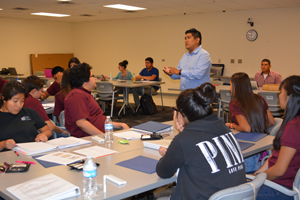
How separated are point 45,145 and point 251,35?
8488mm

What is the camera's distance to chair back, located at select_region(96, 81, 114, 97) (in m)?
7.22

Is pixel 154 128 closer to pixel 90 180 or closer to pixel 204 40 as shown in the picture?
pixel 90 180

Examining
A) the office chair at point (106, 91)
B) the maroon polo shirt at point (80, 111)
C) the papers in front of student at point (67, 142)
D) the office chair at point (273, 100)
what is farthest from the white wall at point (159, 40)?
the papers in front of student at point (67, 142)

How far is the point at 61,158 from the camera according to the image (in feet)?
6.86

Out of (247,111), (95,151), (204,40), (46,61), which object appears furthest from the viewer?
(46,61)

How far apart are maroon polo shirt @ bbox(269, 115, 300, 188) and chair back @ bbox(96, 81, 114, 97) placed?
5508mm

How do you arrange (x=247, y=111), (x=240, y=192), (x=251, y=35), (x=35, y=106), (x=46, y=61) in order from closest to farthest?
(x=240, y=192) < (x=247, y=111) < (x=35, y=106) < (x=251, y=35) < (x=46, y=61)

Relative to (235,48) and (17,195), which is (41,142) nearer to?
(17,195)

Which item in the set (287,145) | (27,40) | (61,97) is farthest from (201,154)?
(27,40)

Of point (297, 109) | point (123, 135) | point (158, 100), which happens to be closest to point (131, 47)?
point (158, 100)

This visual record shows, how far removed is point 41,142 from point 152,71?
6.35 m

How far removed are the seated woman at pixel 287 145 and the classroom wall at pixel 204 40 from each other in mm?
7624

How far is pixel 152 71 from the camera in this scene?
864 centimetres

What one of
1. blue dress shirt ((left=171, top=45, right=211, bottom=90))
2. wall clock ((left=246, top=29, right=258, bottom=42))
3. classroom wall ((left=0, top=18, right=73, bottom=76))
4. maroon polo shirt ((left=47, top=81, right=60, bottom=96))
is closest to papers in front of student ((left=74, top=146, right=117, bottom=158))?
blue dress shirt ((left=171, top=45, right=211, bottom=90))
